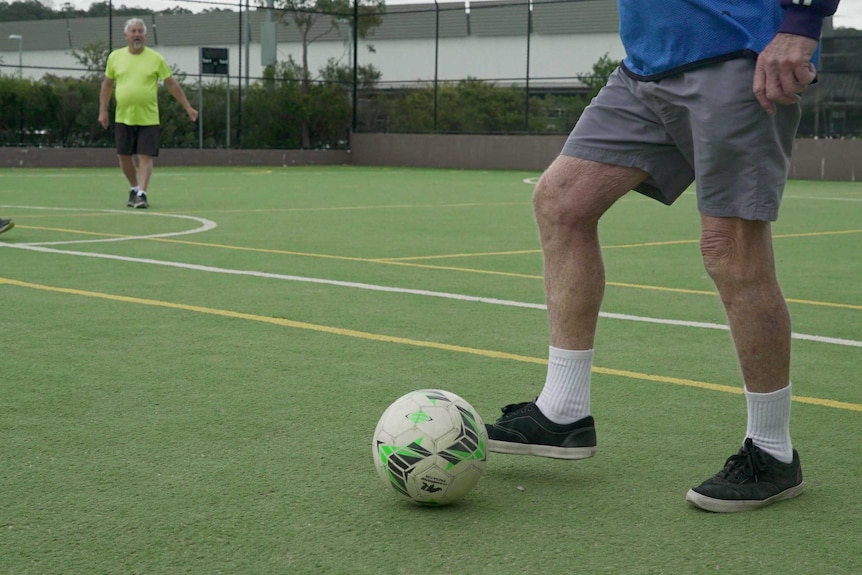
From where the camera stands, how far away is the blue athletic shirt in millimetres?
2918

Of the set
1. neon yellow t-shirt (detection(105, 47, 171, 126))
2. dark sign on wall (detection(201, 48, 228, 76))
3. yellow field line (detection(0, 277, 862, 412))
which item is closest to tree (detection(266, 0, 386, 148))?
dark sign on wall (detection(201, 48, 228, 76))

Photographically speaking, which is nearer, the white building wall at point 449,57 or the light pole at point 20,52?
the light pole at point 20,52

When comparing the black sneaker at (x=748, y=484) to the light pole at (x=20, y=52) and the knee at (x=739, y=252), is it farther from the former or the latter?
the light pole at (x=20, y=52)

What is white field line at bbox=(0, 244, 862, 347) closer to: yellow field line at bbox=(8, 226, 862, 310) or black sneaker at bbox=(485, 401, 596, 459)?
yellow field line at bbox=(8, 226, 862, 310)

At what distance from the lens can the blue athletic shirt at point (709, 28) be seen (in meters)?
2.92

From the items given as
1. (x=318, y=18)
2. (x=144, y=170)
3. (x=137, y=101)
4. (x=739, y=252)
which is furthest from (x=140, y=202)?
(x=318, y=18)

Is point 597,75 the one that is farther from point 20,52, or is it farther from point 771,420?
point 771,420

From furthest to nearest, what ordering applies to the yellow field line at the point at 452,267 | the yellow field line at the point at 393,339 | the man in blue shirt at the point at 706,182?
the yellow field line at the point at 452,267, the yellow field line at the point at 393,339, the man in blue shirt at the point at 706,182

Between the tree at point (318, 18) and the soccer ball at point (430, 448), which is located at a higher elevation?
the tree at point (318, 18)

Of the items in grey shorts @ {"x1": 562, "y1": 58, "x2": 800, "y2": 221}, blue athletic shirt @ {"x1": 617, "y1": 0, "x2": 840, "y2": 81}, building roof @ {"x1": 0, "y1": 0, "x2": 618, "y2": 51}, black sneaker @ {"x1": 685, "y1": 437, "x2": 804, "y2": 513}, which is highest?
building roof @ {"x1": 0, "y1": 0, "x2": 618, "y2": 51}

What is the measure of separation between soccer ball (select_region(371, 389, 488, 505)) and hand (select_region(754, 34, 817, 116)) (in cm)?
107

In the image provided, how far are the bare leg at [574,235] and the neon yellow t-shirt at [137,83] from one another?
1125 cm

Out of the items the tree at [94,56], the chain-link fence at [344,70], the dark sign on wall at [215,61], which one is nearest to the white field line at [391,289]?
the chain-link fence at [344,70]

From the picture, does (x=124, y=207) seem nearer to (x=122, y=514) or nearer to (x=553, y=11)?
(x=122, y=514)
